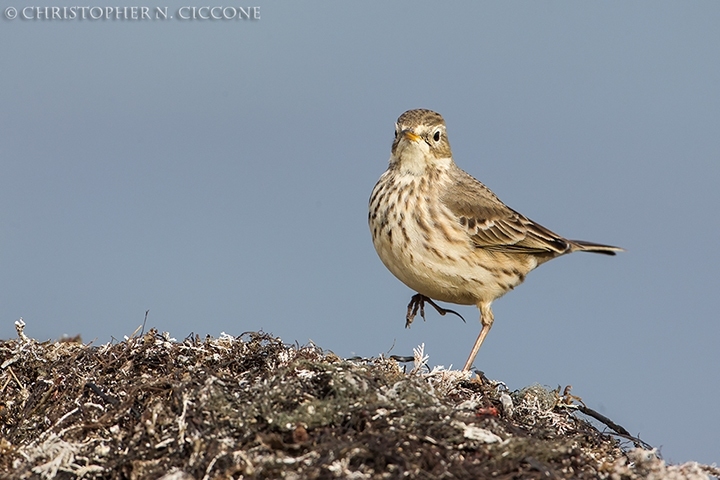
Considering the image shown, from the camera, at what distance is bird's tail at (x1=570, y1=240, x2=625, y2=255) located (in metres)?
10.1

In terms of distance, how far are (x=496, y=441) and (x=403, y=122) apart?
464 cm

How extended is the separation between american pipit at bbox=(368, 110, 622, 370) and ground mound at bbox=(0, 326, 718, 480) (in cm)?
193

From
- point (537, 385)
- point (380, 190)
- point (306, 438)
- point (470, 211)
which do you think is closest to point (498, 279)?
point (470, 211)

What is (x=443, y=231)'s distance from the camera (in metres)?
8.59

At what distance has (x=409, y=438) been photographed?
505 cm

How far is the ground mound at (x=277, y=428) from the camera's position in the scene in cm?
489

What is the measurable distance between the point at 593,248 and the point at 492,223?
166 cm

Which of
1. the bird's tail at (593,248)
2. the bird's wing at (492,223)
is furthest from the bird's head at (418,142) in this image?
the bird's tail at (593,248)

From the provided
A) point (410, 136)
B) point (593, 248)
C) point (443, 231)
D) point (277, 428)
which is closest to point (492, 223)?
point (443, 231)

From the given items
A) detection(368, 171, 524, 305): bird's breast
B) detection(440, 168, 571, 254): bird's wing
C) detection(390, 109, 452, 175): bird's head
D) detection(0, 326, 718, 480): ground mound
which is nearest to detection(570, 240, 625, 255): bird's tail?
detection(440, 168, 571, 254): bird's wing

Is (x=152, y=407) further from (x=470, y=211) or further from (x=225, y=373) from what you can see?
(x=470, y=211)

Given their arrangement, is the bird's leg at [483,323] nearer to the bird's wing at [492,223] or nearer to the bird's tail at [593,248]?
the bird's wing at [492,223]

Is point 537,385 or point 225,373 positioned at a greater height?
point 537,385

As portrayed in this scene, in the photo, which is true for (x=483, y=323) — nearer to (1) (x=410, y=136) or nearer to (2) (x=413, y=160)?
(2) (x=413, y=160)
